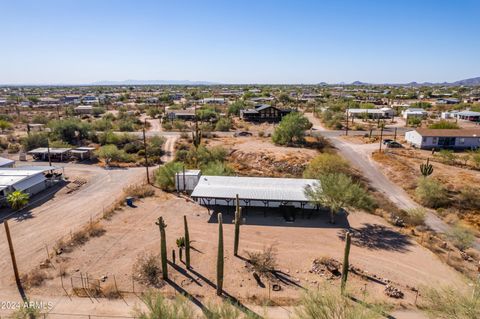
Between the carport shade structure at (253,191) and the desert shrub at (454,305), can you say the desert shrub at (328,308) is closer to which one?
the desert shrub at (454,305)

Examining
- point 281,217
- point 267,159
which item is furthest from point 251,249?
point 267,159

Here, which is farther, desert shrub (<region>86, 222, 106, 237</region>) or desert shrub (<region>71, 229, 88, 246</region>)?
desert shrub (<region>86, 222, 106, 237</region>)

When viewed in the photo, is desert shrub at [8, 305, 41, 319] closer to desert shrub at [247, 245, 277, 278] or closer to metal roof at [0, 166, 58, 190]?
desert shrub at [247, 245, 277, 278]

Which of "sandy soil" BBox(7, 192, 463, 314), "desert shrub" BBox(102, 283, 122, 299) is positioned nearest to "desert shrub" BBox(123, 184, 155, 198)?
"sandy soil" BBox(7, 192, 463, 314)

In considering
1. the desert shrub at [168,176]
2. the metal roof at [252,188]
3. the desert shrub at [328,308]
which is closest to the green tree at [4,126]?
the desert shrub at [168,176]

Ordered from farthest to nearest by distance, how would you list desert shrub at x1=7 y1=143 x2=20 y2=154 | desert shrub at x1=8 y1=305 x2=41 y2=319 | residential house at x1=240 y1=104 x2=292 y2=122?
residential house at x1=240 y1=104 x2=292 y2=122, desert shrub at x1=7 y1=143 x2=20 y2=154, desert shrub at x1=8 y1=305 x2=41 y2=319

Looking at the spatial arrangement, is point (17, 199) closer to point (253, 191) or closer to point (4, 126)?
point (253, 191)

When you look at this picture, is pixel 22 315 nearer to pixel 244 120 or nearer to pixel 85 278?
pixel 85 278

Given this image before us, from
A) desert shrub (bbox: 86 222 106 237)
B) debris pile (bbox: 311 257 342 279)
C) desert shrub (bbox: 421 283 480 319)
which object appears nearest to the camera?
desert shrub (bbox: 421 283 480 319)

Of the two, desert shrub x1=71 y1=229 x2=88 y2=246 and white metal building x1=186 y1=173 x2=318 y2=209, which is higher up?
white metal building x1=186 y1=173 x2=318 y2=209
